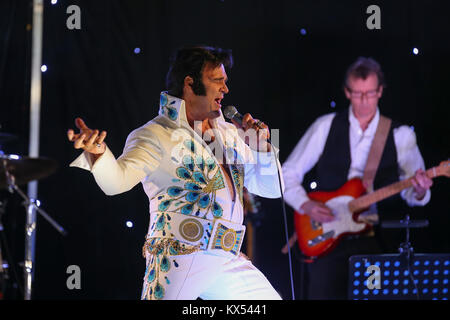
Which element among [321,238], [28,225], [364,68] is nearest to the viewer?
[28,225]

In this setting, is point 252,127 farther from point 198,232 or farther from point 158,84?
point 158,84

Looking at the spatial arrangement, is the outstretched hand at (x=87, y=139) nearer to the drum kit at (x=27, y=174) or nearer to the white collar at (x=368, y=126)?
the drum kit at (x=27, y=174)

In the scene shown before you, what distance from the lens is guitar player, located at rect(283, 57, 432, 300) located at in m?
4.12

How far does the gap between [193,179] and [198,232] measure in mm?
220

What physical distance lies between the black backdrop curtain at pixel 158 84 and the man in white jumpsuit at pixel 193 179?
3.76 feet

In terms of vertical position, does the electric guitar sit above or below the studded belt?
below

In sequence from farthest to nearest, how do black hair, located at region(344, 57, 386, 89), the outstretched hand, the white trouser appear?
black hair, located at region(344, 57, 386, 89) < the white trouser < the outstretched hand

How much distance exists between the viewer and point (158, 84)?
4.02 metres

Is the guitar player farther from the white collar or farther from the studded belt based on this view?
the studded belt

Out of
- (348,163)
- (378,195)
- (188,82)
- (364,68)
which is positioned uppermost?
(364,68)

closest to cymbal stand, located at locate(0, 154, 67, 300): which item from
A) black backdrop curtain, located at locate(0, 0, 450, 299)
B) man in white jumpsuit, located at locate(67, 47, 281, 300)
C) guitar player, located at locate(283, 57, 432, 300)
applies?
black backdrop curtain, located at locate(0, 0, 450, 299)

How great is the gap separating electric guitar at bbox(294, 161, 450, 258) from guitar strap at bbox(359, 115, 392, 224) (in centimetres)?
4

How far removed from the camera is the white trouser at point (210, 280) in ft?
7.88

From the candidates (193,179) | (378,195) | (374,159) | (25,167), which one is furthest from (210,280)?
(374,159)
